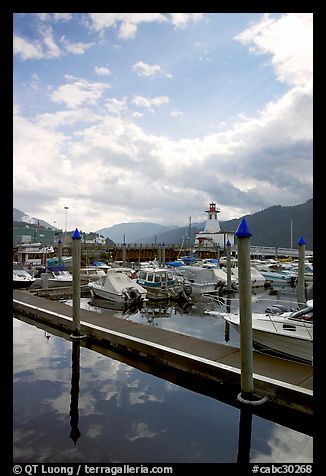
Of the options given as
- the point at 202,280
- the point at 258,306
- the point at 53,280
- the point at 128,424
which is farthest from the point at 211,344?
the point at 53,280

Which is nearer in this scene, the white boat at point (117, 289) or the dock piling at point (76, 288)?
the dock piling at point (76, 288)

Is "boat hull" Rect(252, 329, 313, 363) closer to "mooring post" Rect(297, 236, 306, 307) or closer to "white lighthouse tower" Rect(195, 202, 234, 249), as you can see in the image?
"mooring post" Rect(297, 236, 306, 307)

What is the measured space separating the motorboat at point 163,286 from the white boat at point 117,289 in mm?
1454

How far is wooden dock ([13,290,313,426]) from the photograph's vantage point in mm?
5004

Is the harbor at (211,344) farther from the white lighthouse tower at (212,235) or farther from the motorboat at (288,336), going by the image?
the white lighthouse tower at (212,235)

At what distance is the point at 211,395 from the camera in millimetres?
5691

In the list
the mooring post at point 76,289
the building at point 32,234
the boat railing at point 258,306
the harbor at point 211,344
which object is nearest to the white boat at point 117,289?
the harbor at point 211,344

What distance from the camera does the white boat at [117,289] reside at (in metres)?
15.0

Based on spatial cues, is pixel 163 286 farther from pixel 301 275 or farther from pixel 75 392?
pixel 75 392

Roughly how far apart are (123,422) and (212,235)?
174ft

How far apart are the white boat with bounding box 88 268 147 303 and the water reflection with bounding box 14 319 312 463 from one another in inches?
313

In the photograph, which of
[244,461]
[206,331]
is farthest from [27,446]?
[206,331]

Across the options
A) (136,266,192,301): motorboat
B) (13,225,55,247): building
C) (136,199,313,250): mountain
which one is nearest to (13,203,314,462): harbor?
(136,266,192,301): motorboat
